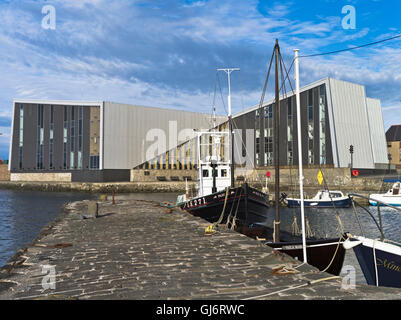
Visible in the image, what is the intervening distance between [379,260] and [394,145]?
350 ft

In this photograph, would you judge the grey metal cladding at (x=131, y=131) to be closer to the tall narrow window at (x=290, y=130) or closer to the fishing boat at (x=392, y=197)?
the tall narrow window at (x=290, y=130)

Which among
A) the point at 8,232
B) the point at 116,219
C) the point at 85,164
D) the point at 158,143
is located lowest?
the point at 8,232

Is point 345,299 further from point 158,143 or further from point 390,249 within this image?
point 158,143

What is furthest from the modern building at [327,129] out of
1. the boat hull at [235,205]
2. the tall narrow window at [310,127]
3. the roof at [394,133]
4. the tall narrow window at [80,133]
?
the roof at [394,133]

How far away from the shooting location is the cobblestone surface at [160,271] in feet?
21.2

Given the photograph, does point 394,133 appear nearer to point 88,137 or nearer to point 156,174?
point 156,174

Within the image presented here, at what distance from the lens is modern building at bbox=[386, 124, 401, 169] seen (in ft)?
332

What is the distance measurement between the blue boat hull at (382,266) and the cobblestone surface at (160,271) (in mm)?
3326

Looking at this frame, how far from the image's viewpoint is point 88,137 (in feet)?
223

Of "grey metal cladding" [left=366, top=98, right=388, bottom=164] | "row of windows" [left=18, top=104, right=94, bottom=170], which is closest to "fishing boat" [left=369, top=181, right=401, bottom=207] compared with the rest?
"grey metal cladding" [left=366, top=98, right=388, bottom=164]
